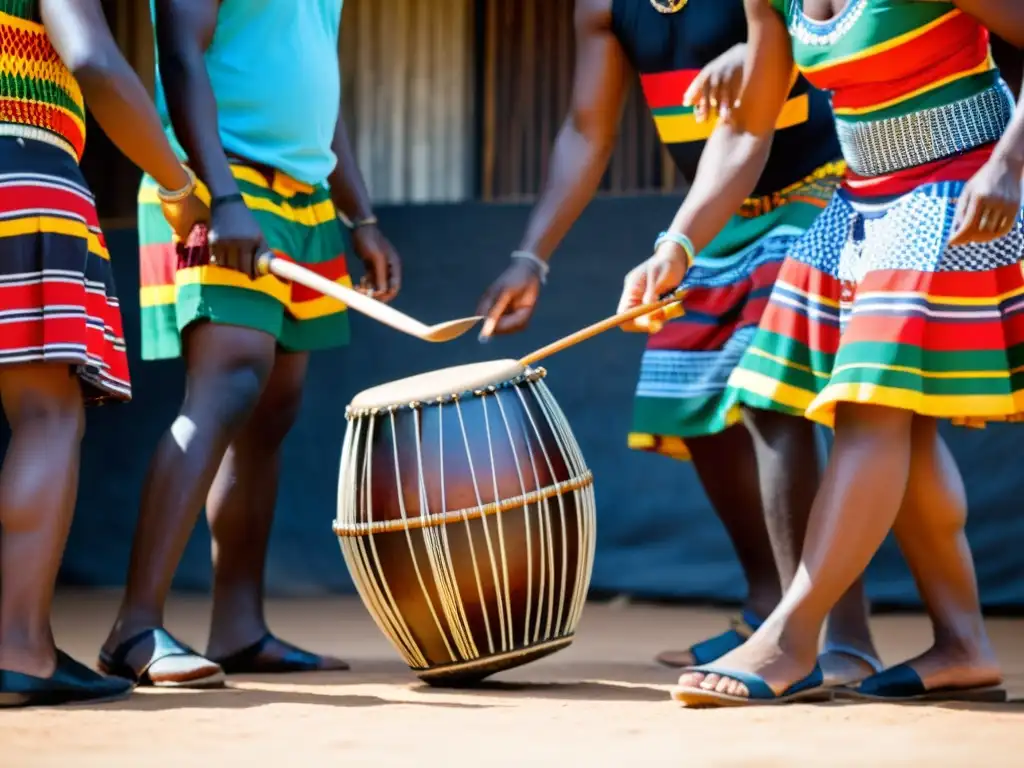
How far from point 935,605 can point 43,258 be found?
1800 millimetres

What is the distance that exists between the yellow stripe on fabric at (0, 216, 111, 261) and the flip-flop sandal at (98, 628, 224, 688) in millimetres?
811

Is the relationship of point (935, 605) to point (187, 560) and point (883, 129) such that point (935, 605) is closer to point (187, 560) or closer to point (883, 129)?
point (883, 129)

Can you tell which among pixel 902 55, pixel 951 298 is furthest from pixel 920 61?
pixel 951 298

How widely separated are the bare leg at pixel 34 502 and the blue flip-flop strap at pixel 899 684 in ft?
5.00

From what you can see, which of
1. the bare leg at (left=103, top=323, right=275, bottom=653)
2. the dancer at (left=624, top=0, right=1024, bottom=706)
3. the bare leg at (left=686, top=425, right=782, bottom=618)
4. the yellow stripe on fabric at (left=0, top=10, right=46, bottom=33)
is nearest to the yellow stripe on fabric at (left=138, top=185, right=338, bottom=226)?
the bare leg at (left=103, top=323, right=275, bottom=653)

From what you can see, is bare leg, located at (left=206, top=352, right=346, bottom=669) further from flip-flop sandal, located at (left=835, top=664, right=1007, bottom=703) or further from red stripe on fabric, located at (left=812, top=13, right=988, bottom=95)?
red stripe on fabric, located at (left=812, top=13, right=988, bottom=95)

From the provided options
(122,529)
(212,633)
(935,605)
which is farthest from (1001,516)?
(122,529)

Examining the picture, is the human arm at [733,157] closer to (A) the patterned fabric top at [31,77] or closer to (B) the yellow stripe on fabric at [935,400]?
(B) the yellow stripe on fabric at [935,400]

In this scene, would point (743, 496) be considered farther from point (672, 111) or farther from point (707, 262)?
point (672, 111)

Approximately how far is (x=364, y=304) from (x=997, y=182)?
1221 millimetres

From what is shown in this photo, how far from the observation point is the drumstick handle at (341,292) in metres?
3.23

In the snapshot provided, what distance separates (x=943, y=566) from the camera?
10.4 feet

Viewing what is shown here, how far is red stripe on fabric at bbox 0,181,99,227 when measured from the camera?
309 cm

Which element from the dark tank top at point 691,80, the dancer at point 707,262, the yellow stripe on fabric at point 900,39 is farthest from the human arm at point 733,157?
the dark tank top at point 691,80
